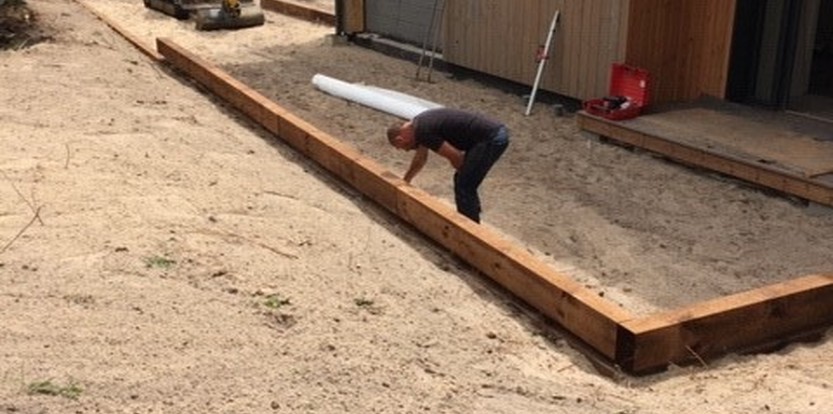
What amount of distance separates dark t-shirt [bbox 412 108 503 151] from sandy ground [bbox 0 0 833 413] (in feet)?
2.07

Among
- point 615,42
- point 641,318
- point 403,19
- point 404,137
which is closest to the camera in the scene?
point 641,318

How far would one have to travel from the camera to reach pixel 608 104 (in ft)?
30.1

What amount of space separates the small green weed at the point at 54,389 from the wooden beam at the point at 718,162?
5.57 meters

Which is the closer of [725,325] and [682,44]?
[725,325]

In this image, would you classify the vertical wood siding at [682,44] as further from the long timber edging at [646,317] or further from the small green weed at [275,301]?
the small green weed at [275,301]

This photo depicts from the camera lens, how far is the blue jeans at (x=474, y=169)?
6352 mm

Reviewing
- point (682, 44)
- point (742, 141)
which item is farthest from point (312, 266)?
point (682, 44)

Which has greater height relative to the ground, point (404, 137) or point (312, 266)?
point (404, 137)

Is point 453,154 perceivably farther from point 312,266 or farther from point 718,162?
point 718,162

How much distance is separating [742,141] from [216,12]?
1024cm

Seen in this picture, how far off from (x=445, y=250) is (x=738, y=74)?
5.14 meters

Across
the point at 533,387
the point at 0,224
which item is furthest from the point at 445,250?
the point at 0,224

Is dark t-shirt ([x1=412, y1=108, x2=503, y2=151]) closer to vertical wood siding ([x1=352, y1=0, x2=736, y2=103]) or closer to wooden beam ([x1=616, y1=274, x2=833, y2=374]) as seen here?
wooden beam ([x1=616, y1=274, x2=833, y2=374])

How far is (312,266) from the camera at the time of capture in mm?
5324
